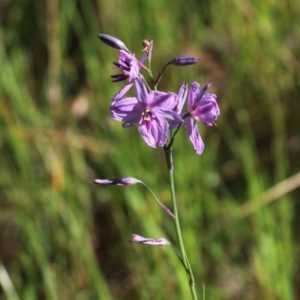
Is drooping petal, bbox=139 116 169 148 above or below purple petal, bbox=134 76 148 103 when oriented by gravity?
below

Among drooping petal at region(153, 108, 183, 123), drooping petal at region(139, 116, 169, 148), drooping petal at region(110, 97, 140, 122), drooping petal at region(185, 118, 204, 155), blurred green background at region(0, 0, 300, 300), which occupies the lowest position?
Result: blurred green background at region(0, 0, 300, 300)

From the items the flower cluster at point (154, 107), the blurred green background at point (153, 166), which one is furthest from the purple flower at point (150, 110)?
the blurred green background at point (153, 166)

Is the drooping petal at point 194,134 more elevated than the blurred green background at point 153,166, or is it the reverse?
the drooping petal at point 194,134

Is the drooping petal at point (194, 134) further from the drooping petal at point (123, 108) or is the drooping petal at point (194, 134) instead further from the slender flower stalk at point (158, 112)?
the drooping petal at point (123, 108)

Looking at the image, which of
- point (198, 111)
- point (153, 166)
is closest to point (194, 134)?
point (198, 111)

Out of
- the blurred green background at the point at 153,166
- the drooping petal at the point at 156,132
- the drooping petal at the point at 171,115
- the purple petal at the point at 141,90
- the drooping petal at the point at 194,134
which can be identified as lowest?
the blurred green background at the point at 153,166

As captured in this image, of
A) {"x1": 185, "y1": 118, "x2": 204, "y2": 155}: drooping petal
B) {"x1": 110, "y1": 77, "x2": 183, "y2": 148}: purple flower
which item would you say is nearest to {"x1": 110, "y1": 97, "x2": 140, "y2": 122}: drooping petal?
{"x1": 110, "y1": 77, "x2": 183, "y2": 148}: purple flower

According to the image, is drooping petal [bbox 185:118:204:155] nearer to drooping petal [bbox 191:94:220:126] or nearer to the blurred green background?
drooping petal [bbox 191:94:220:126]
